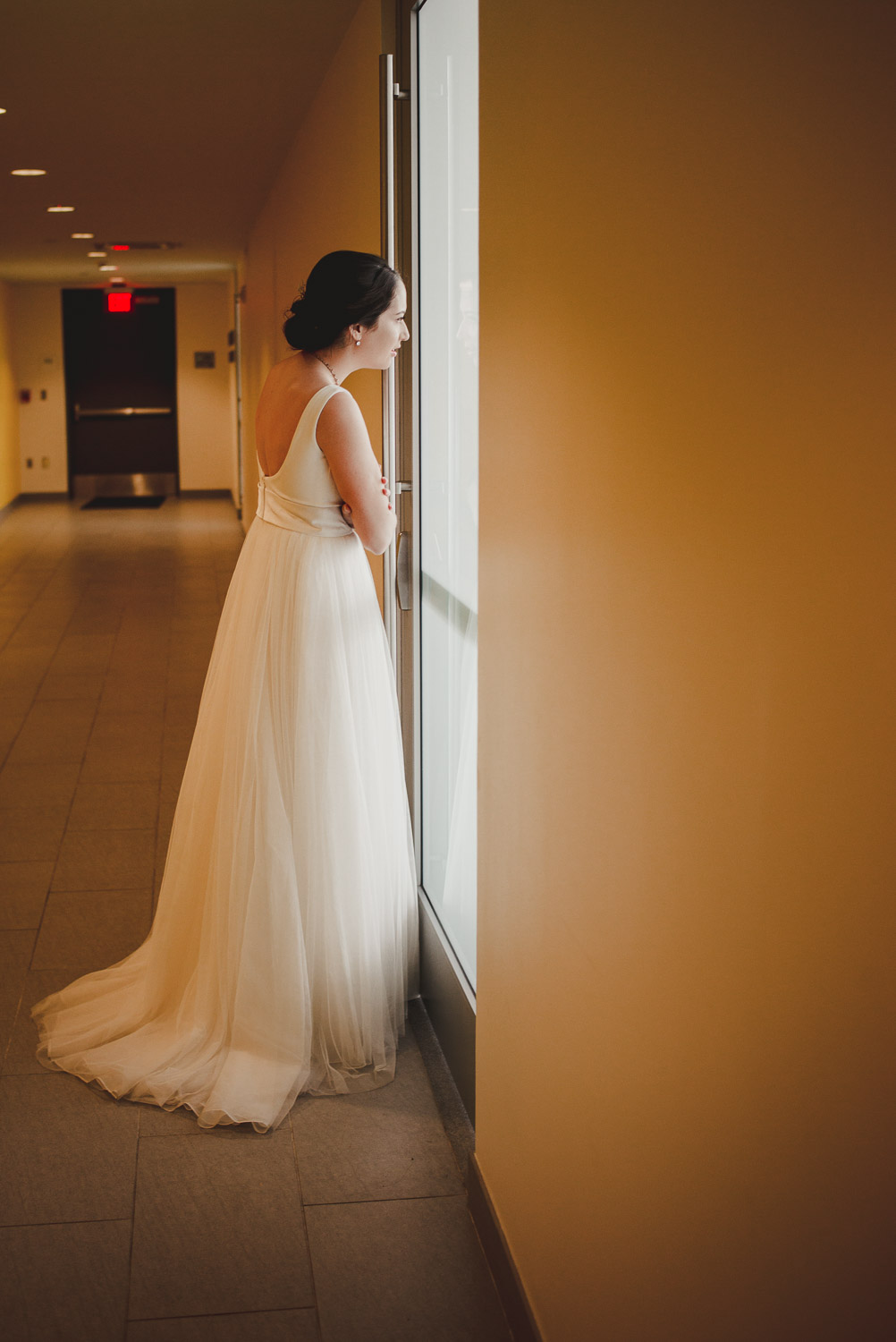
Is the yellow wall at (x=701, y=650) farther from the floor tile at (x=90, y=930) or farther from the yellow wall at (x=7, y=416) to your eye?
the yellow wall at (x=7, y=416)

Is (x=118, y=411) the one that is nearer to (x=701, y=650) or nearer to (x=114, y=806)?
(x=114, y=806)

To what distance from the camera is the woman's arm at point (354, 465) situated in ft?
8.46

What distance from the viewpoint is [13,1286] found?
207 centimetres

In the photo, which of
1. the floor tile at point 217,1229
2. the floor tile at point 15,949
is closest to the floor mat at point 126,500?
the floor tile at point 15,949

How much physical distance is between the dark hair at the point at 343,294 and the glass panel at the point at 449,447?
18cm

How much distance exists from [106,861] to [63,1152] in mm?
1711

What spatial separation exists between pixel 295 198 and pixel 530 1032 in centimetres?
525

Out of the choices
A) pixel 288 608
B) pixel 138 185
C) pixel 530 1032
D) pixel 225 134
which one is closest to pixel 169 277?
pixel 138 185

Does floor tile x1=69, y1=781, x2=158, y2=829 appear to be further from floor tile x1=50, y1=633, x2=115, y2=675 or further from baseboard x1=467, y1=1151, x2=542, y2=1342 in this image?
baseboard x1=467, y1=1151, x2=542, y2=1342

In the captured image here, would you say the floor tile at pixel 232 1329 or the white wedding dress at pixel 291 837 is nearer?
the floor tile at pixel 232 1329

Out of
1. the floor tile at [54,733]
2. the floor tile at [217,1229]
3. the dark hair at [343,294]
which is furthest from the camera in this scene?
the floor tile at [54,733]

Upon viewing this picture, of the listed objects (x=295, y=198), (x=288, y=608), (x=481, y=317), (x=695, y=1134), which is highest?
(x=295, y=198)

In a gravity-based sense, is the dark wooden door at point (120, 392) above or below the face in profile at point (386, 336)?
above

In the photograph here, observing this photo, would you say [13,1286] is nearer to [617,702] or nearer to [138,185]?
[617,702]
